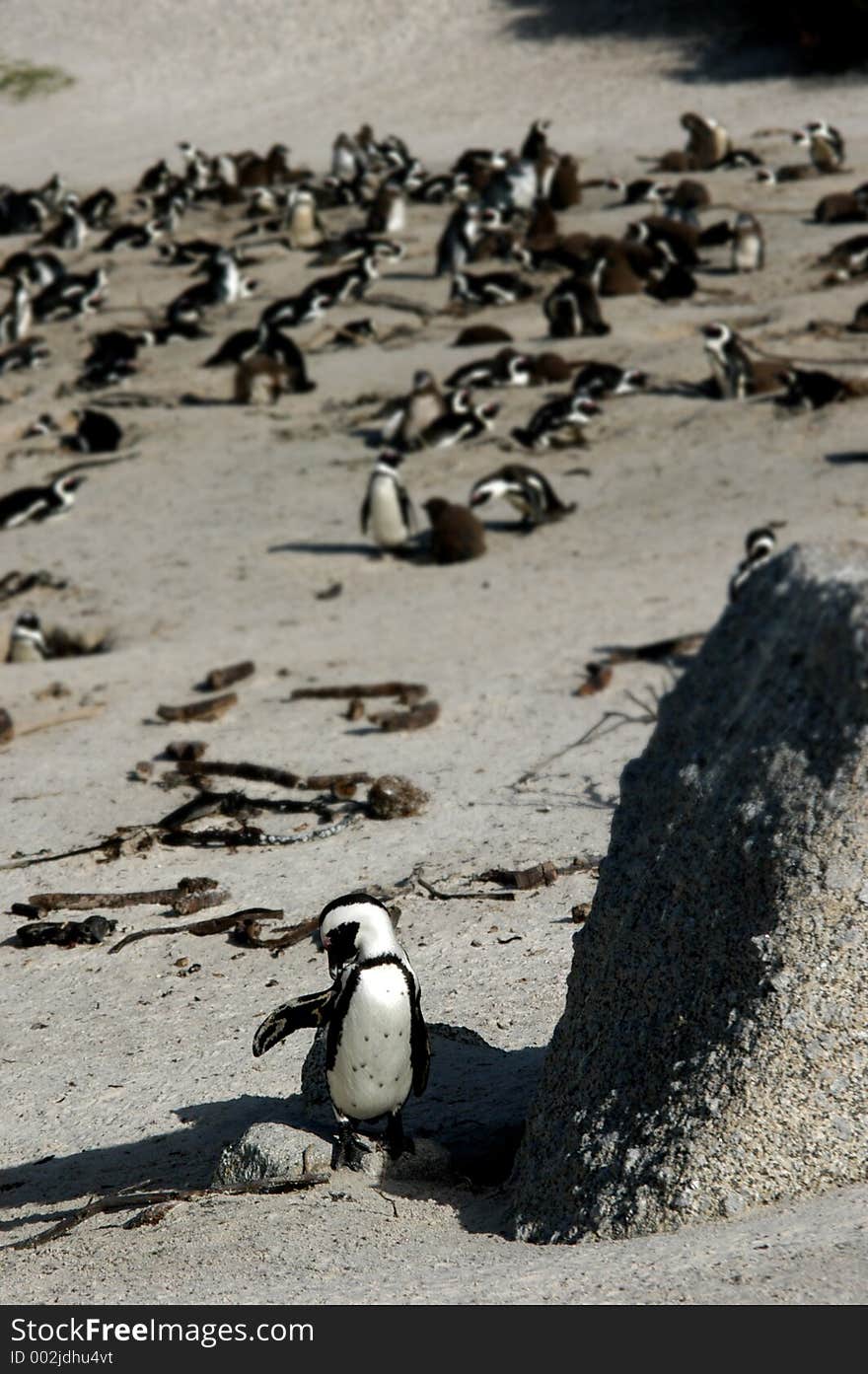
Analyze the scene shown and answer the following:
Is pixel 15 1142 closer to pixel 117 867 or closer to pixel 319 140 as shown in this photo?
pixel 117 867

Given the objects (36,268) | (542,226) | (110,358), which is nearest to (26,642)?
(110,358)

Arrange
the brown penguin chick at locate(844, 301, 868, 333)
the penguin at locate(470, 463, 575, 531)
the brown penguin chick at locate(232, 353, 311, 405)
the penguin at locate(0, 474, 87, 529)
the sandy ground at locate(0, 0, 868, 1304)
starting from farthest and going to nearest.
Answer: the brown penguin chick at locate(232, 353, 311, 405) < the brown penguin chick at locate(844, 301, 868, 333) < the penguin at locate(0, 474, 87, 529) < the penguin at locate(470, 463, 575, 531) < the sandy ground at locate(0, 0, 868, 1304)

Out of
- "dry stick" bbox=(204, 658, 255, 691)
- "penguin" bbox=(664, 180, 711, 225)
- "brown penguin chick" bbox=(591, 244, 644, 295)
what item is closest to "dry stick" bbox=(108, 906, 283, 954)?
"dry stick" bbox=(204, 658, 255, 691)

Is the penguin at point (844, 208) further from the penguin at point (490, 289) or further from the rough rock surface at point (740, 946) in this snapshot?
the rough rock surface at point (740, 946)

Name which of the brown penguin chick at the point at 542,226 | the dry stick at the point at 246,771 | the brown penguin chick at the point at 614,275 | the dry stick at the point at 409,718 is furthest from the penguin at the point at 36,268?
the dry stick at the point at 246,771

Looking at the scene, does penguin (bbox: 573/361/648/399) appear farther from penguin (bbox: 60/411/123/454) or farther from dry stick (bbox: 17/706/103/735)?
dry stick (bbox: 17/706/103/735)

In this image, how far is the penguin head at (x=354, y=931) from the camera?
359cm

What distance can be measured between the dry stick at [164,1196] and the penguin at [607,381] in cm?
1041

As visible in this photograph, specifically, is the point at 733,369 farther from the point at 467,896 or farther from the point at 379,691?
the point at 467,896

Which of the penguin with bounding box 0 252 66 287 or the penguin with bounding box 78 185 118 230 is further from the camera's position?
the penguin with bounding box 78 185 118 230

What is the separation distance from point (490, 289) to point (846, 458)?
6.89 m

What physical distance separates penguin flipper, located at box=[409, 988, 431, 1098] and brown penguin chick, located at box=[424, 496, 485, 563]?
711 centimetres

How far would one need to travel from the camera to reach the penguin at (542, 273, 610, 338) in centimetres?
1529

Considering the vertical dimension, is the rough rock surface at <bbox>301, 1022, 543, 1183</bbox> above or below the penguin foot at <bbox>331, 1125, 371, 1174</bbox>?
below
